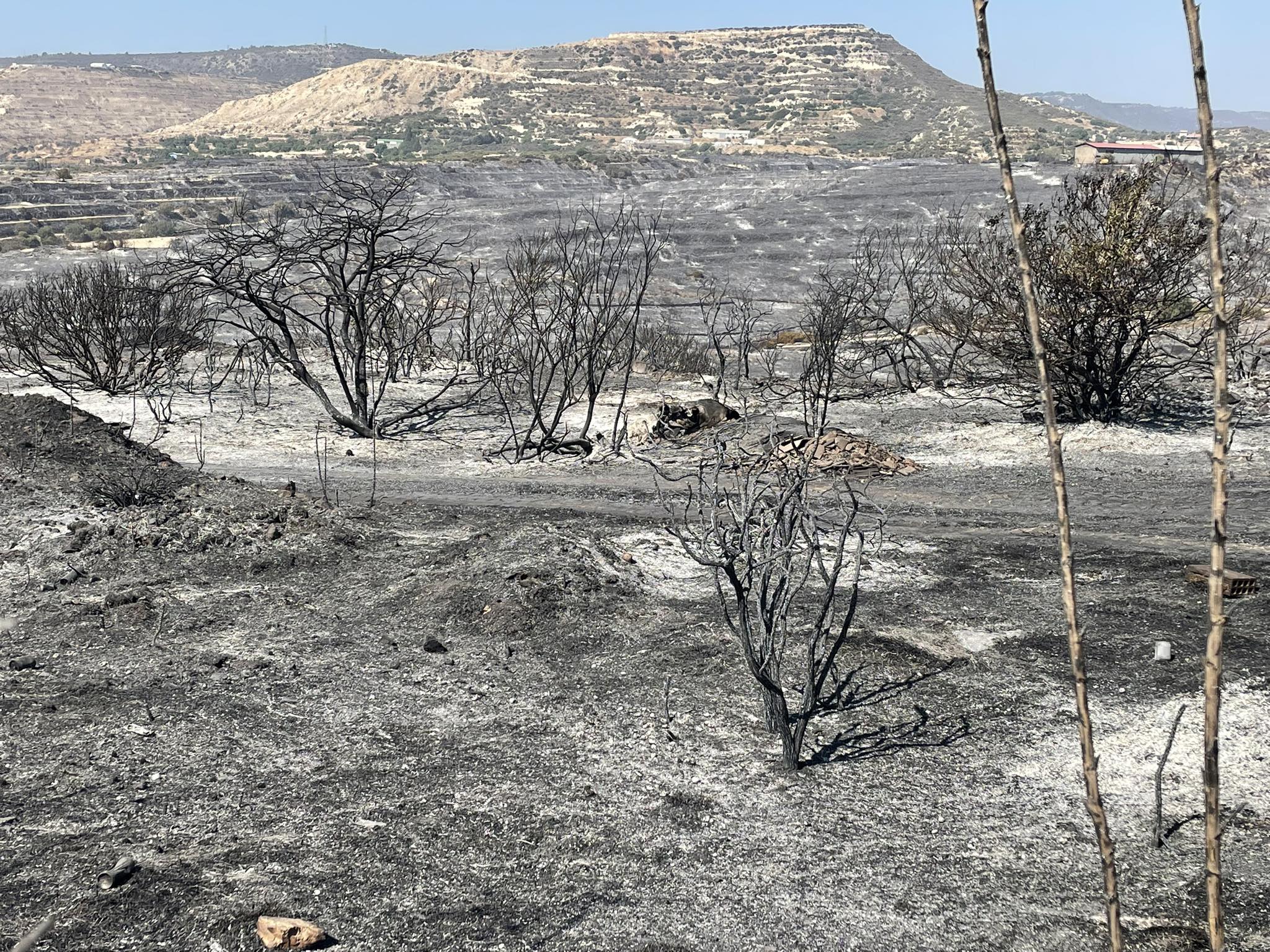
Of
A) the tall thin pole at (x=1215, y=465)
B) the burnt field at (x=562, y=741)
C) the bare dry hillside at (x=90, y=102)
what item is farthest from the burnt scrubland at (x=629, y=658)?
the bare dry hillside at (x=90, y=102)

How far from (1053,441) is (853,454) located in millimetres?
12533

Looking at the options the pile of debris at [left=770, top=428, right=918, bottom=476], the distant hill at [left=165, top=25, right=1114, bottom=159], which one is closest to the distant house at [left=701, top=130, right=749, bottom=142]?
the distant hill at [left=165, top=25, right=1114, bottom=159]

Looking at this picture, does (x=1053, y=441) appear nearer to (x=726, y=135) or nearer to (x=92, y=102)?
(x=726, y=135)

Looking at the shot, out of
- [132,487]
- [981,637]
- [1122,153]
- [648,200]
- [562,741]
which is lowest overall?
[562,741]

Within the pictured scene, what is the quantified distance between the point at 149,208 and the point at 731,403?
41352 mm

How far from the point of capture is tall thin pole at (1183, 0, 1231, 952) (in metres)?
1.64

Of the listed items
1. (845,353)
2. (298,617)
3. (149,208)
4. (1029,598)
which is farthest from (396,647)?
(149,208)

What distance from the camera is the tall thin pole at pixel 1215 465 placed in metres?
1.64

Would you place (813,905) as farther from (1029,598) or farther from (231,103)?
(231,103)

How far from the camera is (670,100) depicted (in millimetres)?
116375

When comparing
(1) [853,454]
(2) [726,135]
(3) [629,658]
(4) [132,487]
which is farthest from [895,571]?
(2) [726,135]

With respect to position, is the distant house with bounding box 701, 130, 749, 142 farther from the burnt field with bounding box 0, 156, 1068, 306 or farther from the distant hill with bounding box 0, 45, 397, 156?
the distant hill with bounding box 0, 45, 397, 156

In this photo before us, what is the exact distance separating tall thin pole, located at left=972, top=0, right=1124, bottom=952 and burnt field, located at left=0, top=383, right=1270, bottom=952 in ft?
8.30

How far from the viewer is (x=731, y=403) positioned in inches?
757
